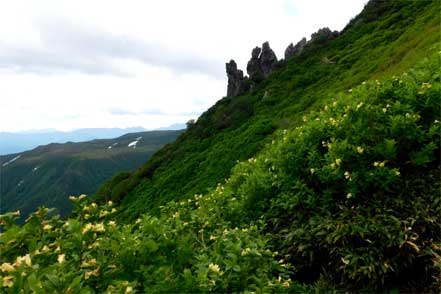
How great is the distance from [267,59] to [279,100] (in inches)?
928

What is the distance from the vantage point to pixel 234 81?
245ft

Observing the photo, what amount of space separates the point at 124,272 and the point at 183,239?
→ 87cm

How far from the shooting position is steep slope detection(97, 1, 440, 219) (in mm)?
36906

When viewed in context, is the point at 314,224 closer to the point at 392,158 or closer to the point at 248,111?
the point at 392,158

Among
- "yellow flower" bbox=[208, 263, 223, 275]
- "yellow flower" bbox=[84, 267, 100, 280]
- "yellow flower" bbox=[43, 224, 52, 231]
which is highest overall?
"yellow flower" bbox=[43, 224, 52, 231]

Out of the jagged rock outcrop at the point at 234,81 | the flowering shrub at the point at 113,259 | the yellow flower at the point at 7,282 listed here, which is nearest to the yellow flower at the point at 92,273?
the flowering shrub at the point at 113,259

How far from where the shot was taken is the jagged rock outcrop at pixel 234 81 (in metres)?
68.9

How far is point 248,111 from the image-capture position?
53.8 meters

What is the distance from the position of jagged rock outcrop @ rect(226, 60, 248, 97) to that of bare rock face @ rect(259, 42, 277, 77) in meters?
4.06

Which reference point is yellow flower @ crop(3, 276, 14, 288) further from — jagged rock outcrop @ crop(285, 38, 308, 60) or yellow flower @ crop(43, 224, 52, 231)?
jagged rock outcrop @ crop(285, 38, 308, 60)

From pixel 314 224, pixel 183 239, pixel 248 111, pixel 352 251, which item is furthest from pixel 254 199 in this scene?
pixel 248 111

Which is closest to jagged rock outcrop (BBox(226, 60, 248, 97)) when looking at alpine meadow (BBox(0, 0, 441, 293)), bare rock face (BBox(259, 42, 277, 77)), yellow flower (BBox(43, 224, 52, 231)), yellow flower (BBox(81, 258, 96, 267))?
bare rock face (BBox(259, 42, 277, 77))

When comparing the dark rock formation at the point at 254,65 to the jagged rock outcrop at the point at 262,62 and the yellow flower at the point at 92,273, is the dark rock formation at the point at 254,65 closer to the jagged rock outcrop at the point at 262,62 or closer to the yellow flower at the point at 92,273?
the jagged rock outcrop at the point at 262,62

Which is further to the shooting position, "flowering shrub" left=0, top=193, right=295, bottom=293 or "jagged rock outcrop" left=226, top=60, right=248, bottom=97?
"jagged rock outcrop" left=226, top=60, right=248, bottom=97
